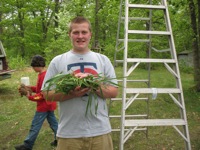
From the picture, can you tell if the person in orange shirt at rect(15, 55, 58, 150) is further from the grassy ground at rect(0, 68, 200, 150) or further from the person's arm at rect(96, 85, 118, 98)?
the person's arm at rect(96, 85, 118, 98)

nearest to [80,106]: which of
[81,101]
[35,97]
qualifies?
[81,101]

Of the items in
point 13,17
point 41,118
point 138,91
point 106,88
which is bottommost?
point 41,118

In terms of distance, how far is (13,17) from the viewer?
82.5 ft

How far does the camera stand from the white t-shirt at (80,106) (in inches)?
89.0

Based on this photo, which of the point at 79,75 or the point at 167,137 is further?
the point at 167,137

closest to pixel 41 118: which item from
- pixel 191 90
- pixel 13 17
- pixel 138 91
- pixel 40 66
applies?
pixel 40 66

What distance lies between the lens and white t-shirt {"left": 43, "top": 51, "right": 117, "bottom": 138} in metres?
2.26

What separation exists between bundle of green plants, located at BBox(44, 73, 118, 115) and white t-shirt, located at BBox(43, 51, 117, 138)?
74 millimetres

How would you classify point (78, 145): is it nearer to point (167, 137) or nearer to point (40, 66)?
point (40, 66)

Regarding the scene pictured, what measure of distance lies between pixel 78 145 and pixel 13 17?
83.5 ft

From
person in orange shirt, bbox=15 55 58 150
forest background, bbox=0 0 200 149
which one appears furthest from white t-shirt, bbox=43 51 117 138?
forest background, bbox=0 0 200 149

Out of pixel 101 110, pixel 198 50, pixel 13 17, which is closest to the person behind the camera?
pixel 101 110

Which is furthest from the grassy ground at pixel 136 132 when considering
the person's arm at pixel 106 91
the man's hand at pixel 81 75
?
the man's hand at pixel 81 75

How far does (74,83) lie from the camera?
2117 mm
